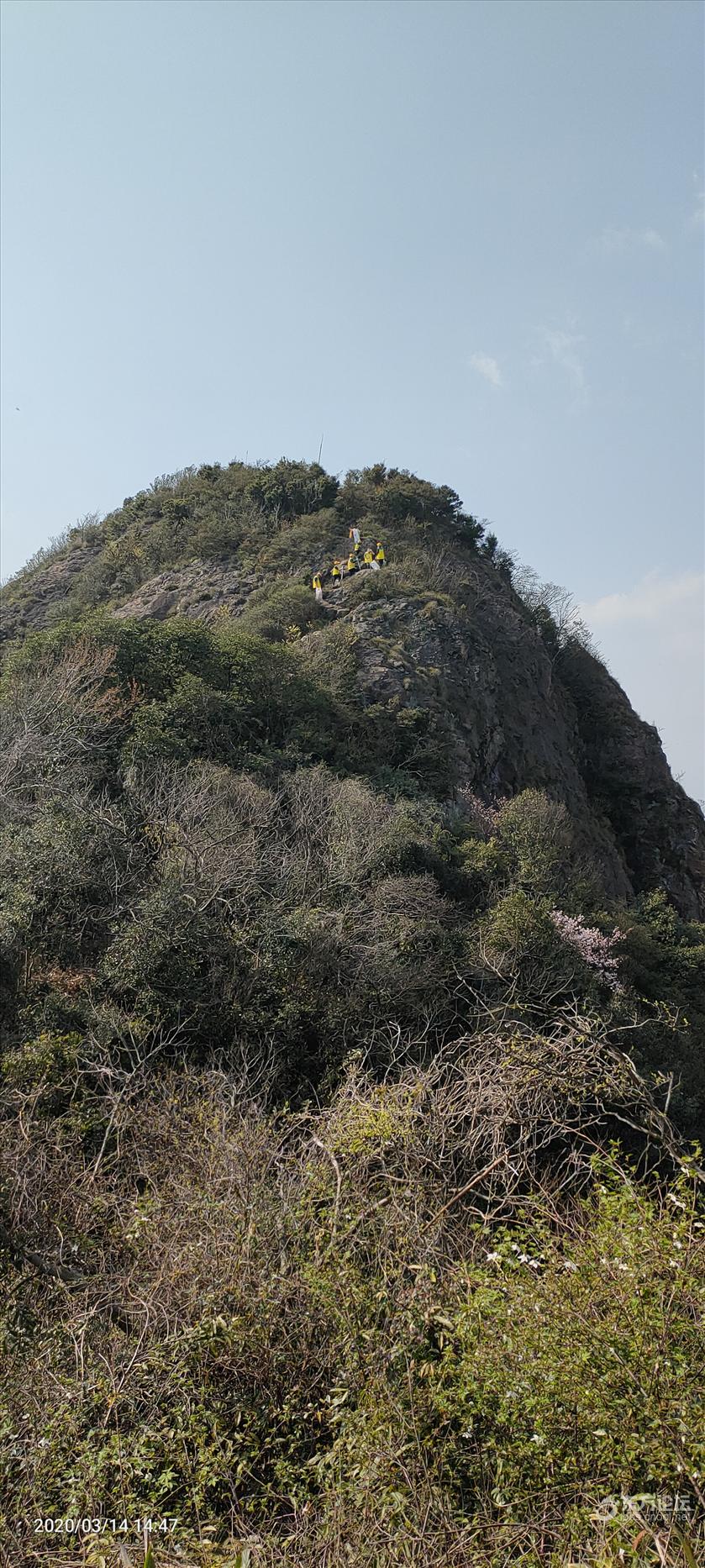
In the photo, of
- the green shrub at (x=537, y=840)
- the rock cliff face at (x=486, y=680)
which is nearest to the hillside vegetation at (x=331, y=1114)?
the green shrub at (x=537, y=840)

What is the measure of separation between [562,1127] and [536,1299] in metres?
1.68

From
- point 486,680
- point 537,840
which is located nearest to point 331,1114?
point 537,840

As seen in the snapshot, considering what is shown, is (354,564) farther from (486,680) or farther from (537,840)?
(537,840)

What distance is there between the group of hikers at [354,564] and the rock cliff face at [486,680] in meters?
0.47

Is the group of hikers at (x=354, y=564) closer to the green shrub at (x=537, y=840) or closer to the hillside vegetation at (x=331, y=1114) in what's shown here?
the hillside vegetation at (x=331, y=1114)

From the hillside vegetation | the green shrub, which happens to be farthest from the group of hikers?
the green shrub

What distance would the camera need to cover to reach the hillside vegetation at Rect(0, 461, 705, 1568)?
14.9ft

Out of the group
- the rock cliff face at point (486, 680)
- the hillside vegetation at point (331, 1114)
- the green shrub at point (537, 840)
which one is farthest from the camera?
the rock cliff face at point (486, 680)

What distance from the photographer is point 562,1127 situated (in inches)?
257

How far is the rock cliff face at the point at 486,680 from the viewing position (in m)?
23.5

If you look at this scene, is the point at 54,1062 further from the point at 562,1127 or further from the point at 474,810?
the point at 474,810

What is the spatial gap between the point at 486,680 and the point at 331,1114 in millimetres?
19284

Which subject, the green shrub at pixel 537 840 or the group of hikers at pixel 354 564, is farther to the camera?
the group of hikers at pixel 354 564

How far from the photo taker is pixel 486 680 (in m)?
25.8
